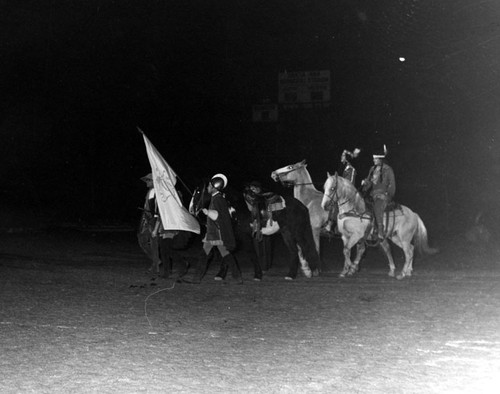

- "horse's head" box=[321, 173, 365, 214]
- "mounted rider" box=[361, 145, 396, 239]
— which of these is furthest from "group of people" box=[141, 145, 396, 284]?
"horse's head" box=[321, 173, 365, 214]

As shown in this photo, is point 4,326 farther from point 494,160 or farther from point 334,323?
point 494,160

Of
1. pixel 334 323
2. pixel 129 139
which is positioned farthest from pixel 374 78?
pixel 334 323

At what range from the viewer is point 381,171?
51.8 feet

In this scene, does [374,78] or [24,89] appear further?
[374,78]

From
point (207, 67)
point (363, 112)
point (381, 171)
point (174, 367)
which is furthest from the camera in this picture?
point (363, 112)

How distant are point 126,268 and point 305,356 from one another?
10.2 m

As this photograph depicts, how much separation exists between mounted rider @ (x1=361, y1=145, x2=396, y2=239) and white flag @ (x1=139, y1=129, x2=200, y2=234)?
365 centimetres

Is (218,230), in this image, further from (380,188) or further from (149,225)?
(380,188)

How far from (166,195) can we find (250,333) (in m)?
5.61

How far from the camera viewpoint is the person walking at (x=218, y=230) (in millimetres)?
13727

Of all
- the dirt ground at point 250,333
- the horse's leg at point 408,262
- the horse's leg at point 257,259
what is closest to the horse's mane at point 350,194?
the horse's leg at point 408,262

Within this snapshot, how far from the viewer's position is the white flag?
1430 centimetres

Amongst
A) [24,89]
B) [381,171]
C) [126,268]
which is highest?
[24,89]

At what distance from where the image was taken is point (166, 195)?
14.4 meters
